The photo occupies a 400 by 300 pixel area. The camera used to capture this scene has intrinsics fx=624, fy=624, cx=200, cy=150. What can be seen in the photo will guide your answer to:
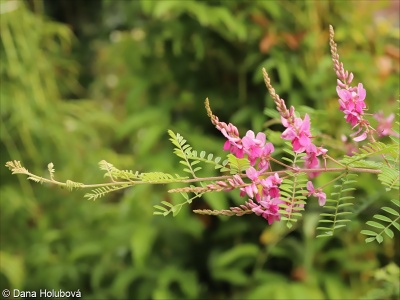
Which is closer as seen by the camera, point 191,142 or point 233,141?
point 233,141

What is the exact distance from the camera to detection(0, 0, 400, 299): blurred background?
73.7 inches

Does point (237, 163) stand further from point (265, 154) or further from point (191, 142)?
point (191, 142)

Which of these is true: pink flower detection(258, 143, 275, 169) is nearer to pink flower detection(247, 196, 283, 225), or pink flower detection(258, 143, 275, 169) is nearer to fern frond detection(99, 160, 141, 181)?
pink flower detection(247, 196, 283, 225)

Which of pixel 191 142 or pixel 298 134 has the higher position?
pixel 191 142

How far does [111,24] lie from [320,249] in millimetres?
1259

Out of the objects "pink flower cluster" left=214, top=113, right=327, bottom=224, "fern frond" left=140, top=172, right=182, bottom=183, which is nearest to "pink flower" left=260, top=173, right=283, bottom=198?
"pink flower cluster" left=214, top=113, right=327, bottom=224

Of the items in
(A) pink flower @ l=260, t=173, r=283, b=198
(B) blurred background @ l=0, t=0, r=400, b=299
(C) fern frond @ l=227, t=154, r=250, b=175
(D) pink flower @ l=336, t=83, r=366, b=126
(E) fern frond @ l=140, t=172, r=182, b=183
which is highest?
(B) blurred background @ l=0, t=0, r=400, b=299

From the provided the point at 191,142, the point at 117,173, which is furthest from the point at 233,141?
the point at 191,142

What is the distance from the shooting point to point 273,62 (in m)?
1.90

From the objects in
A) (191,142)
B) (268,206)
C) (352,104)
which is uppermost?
(191,142)

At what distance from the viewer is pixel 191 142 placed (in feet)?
6.25

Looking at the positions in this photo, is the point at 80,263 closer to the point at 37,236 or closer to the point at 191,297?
the point at 37,236

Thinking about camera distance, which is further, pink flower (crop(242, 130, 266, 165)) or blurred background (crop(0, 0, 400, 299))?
blurred background (crop(0, 0, 400, 299))

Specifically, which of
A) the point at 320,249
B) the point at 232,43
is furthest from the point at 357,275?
the point at 232,43
